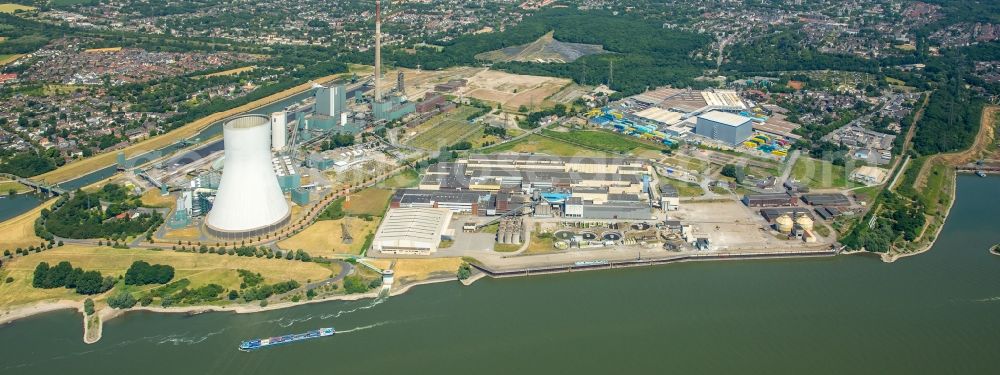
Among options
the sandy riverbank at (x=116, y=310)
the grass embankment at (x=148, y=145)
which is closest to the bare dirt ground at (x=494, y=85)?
the grass embankment at (x=148, y=145)

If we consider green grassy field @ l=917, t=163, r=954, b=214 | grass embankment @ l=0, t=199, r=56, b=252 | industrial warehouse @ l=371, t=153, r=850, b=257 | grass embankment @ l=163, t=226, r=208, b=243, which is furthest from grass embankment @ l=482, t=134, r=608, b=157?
grass embankment @ l=0, t=199, r=56, b=252

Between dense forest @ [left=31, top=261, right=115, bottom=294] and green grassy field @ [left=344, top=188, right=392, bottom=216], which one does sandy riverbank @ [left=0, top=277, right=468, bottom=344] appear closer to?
dense forest @ [left=31, top=261, right=115, bottom=294]

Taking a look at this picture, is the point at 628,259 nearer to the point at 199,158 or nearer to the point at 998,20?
the point at 199,158

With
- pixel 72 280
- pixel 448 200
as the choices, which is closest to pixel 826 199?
pixel 448 200

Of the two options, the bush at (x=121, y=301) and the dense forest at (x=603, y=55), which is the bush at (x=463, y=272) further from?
the dense forest at (x=603, y=55)

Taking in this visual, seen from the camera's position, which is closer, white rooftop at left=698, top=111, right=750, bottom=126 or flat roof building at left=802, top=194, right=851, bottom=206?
flat roof building at left=802, top=194, right=851, bottom=206

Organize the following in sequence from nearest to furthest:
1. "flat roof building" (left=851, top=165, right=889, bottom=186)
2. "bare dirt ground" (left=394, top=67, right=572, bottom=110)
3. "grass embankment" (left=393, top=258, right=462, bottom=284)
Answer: "grass embankment" (left=393, top=258, right=462, bottom=284) < "flat roof building" (left=851, top=165, right=889, bottom=186) < "bare dirt ground" (left=394, top=67, right=572, bottom=110)

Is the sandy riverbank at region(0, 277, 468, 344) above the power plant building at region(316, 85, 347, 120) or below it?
below
